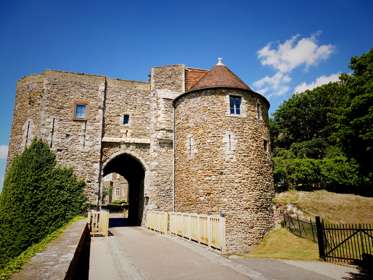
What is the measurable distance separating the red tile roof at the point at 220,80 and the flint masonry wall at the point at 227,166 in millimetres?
410

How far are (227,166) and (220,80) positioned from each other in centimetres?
565

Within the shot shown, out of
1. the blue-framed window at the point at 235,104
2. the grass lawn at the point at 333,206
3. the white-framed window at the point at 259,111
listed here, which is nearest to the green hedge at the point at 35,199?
the blue-framed window at the point at 235,104

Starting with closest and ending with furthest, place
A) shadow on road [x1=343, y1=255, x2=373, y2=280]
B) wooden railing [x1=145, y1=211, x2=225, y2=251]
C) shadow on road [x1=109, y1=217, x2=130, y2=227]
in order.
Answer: shadow on road [x1=343, y1=255, x2=373, y2=280], wooden railing [x1=145, y1=211, x2=225, y2=251], shadow on road [x1=109, y1=217, x2=130, y2=227]

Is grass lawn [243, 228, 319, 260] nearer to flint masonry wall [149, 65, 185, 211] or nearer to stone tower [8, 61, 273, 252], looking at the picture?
stone tower [8, 61, 273, 252]

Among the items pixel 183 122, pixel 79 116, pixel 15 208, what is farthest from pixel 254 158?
pixel 15 208

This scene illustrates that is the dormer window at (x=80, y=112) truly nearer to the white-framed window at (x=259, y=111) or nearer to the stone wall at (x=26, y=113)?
the stone wall at (x=26, y=113)

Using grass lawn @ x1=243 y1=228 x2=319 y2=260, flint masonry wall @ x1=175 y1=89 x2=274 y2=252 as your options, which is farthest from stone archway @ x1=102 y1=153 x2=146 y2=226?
grass lawn @ x1=243 y1=228 x2=319 y2=260

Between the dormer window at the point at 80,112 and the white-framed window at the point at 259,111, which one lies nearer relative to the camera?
the white-framed window at the point at 259,111

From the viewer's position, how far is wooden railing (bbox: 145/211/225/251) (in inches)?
387

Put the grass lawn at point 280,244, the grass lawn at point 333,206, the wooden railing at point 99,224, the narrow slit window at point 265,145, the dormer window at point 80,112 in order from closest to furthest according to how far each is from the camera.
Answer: the grass lawn at point 280,244 → the wooden railing at point 99,224 → the narrow slit window at point 265,145 → the grass lawn at point 333,206 → the dormer window at point 80,112

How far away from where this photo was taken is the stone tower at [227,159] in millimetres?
16422

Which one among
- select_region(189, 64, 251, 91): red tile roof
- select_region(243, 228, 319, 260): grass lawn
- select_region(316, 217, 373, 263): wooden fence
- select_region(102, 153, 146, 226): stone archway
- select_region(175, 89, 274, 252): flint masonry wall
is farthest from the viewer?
select_region(102, 153, 146, 226): stone archway

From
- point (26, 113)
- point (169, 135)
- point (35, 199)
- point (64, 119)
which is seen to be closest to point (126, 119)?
point (169, 135)

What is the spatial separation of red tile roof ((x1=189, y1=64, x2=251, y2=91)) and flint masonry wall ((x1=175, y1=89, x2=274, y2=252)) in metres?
0.41
